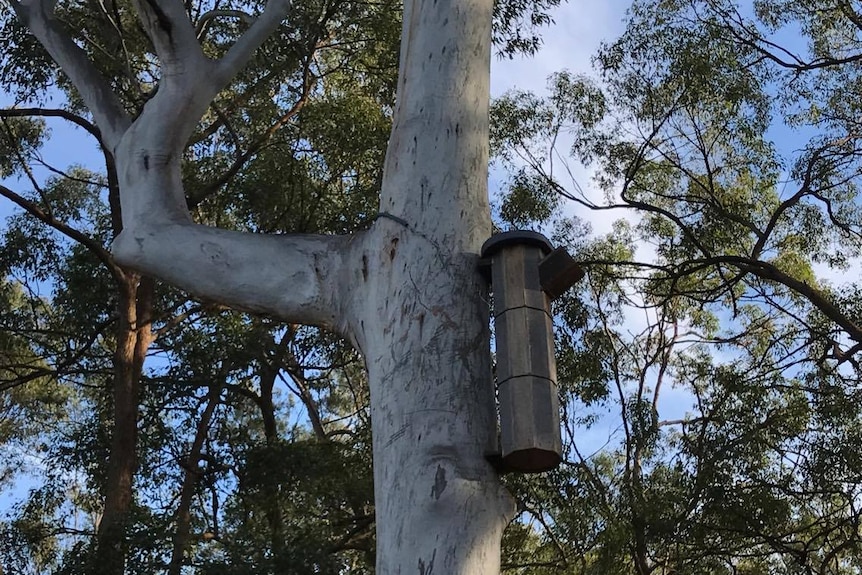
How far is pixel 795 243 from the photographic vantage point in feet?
36.1

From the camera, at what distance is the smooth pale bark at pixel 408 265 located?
7.93ft

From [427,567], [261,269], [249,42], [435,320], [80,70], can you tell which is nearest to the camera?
[427,567]

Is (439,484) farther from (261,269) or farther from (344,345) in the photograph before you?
(344,345)

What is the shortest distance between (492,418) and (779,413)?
24.0 feet

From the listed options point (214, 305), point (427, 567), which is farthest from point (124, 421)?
point (427, 567)

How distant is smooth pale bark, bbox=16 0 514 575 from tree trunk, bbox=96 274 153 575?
449 centimetres

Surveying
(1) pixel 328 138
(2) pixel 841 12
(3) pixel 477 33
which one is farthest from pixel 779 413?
(3) pixel 477 33

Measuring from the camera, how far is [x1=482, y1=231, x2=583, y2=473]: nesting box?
2469mm

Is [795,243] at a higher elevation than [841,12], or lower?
lower

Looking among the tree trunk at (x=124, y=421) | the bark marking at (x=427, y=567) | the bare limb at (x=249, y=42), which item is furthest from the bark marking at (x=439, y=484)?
the tree trunk at (x=124, y=421)

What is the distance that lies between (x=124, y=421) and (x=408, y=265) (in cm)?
638

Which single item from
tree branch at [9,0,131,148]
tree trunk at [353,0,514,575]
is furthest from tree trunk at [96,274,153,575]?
tree trunk at [353,0,514,575]

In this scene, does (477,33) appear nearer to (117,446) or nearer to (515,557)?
(117,446)

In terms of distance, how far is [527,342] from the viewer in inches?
102
